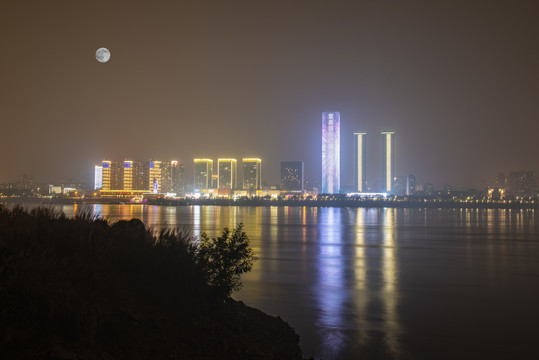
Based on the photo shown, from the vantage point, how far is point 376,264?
87.6ft

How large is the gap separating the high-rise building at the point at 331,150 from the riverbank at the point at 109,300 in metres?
170

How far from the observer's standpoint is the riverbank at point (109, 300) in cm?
655

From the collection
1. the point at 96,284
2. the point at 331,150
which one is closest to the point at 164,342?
the point at 96,284

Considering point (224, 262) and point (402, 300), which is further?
point (402, 300)

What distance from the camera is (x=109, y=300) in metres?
7.74

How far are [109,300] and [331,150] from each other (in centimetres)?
17301

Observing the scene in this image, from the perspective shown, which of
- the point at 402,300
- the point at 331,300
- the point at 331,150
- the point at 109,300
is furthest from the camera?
the point at 331,150

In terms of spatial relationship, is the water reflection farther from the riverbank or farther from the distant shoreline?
the distant shoreline

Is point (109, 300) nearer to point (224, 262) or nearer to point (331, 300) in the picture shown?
point (224, 262)

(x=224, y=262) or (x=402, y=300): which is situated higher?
(x=224, y=262)

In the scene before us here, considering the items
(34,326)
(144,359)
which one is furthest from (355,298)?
(34,326)

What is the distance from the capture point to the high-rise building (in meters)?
179

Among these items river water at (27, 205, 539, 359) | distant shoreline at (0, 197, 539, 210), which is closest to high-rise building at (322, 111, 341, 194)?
distant shoreline at (0, 197, 539, 210)

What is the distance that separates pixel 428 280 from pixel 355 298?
18.9ft
